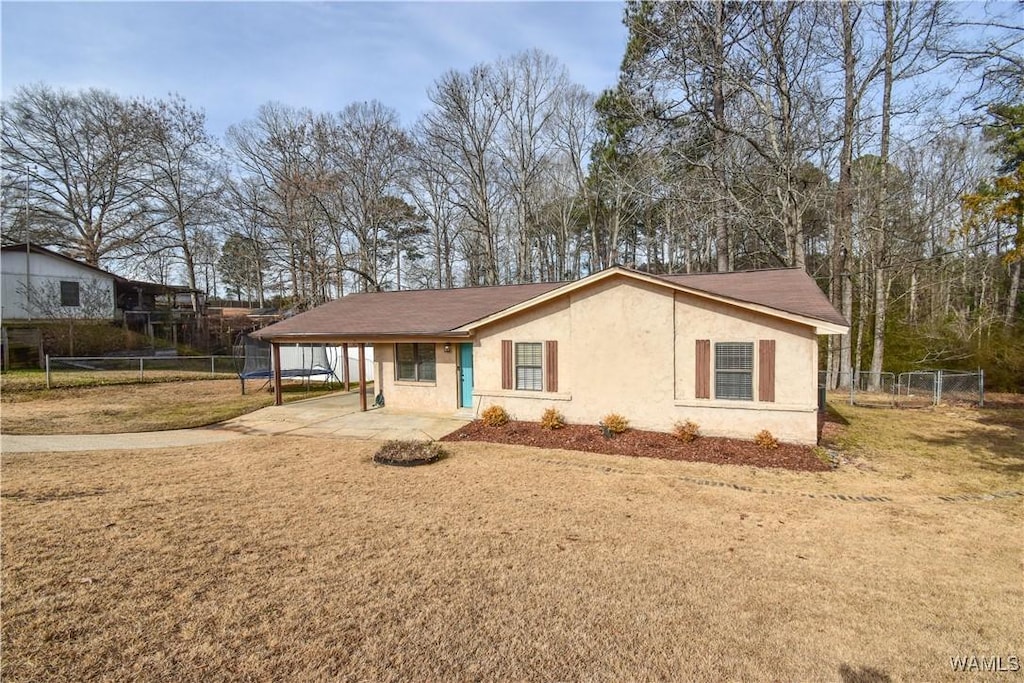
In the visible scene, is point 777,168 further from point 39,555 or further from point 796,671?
point 39,555

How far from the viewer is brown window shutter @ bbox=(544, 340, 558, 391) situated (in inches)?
420

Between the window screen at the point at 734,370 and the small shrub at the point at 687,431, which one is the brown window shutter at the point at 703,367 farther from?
the small shrub at the point at 687,431

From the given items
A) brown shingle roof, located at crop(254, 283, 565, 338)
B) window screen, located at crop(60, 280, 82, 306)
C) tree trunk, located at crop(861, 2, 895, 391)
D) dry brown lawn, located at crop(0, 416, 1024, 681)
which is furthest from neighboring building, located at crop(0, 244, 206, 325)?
tree trunk, located at crop(861, 2, 895, 391)

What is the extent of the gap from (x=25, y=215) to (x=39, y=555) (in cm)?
3266

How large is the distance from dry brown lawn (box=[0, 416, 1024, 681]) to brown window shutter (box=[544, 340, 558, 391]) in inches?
154

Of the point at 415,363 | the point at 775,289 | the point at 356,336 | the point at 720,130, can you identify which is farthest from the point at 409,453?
the point at 720,130

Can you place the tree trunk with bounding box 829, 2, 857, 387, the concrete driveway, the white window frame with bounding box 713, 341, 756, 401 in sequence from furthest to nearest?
the tree trunk with bounding box 829, 2, 857, 387 < the concrete driveway < the white window frame with bounding box 713, 341, 756, 401

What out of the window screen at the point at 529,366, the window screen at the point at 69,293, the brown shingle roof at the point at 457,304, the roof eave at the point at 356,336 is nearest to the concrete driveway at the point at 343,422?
the window screen at the point at 529,366

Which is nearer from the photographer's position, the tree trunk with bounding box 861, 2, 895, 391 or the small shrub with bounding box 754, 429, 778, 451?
the small shrub with bounding box 754, 429, 778, 451

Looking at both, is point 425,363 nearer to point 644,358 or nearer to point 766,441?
point 644,358

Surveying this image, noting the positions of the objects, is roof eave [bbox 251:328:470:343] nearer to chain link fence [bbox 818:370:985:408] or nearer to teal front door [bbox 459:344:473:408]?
teal front door [bbox 459:344:473:408]

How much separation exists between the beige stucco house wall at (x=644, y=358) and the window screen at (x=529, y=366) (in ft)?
0.66

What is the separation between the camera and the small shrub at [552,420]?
10266mm

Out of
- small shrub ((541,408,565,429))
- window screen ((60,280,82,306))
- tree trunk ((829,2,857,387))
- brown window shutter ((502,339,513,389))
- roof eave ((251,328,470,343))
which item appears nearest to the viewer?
small shrub ((541,408,565,429))
